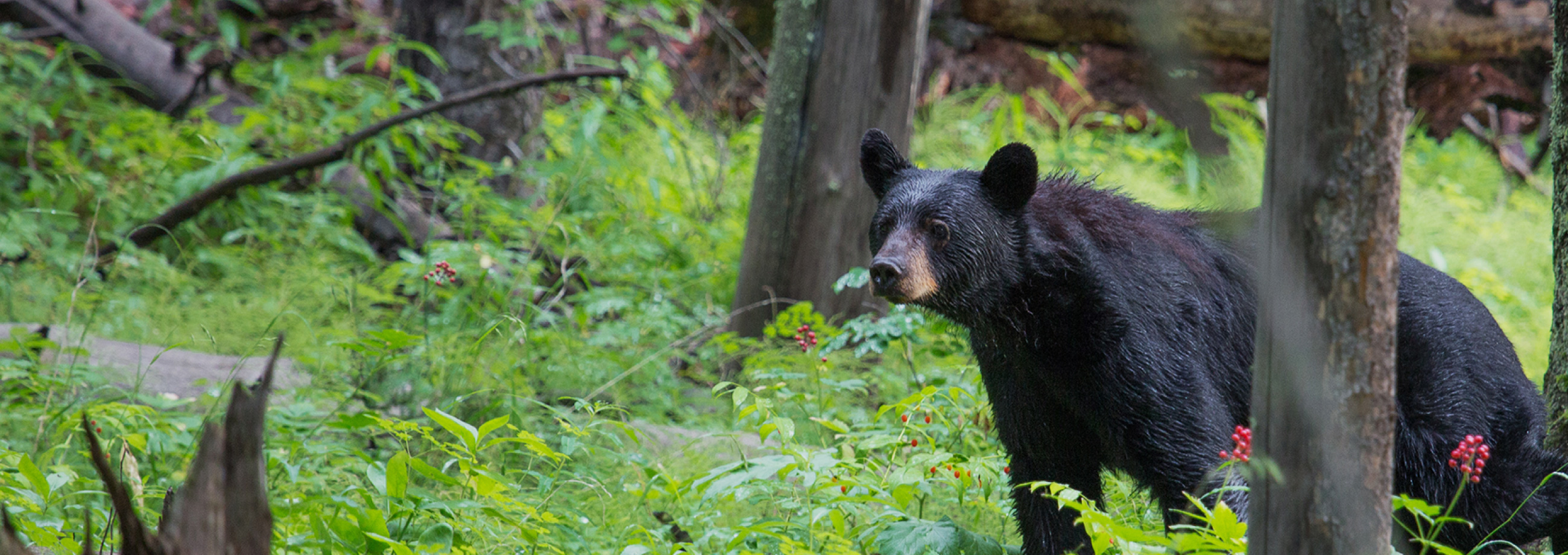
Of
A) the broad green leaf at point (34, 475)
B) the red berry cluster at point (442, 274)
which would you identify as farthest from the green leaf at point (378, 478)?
the red berry cluster at point (442, 274)

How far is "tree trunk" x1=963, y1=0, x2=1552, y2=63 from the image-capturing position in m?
5.99

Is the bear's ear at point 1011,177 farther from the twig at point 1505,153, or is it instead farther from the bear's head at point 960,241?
the twig at point 1505,153

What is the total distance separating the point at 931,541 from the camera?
2525 millimetres

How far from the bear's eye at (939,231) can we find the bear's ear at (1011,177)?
0.52 feet

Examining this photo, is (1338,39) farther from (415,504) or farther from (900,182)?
(415,504)

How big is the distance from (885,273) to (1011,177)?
465 mm

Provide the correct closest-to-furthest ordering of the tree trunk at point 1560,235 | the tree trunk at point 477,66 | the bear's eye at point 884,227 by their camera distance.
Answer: the tree trunk at point 1560,235, the bear's eye at point 884,227, the tree trunk at point 477,66

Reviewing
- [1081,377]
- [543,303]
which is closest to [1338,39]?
[1081,377]

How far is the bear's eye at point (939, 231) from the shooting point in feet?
9.73

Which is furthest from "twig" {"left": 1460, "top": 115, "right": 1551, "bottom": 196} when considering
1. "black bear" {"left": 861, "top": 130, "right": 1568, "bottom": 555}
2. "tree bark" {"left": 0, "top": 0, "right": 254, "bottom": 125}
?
"tree bark" {"left": 0, "top": 0, "right": 254, "bottom": 125}

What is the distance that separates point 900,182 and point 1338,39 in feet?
5.93

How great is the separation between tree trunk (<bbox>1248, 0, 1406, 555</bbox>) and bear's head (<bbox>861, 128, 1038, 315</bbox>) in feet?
4.29

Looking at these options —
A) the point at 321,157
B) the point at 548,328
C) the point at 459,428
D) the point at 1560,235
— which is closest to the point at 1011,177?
the point at 1560,235

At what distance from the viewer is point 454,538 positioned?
2404mm
